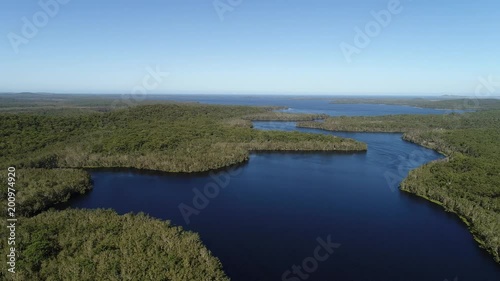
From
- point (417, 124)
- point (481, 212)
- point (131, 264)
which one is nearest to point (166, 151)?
point (131, 264)

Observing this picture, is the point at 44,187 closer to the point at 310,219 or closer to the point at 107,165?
the point at 107,165

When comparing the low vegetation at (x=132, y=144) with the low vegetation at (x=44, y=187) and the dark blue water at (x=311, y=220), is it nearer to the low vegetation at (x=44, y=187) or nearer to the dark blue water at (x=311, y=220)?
the dark blue water at (x=311, y=220)

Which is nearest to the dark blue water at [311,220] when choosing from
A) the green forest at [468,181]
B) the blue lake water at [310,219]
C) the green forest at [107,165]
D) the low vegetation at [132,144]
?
the blue lake water at [310,219]

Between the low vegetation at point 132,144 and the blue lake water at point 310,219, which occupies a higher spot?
the low vegetation at point 132,144

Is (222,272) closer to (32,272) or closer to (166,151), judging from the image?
(32,272)

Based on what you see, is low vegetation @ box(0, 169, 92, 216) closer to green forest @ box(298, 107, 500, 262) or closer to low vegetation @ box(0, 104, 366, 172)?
low vegetation @ box(0, 104, 366, 172)

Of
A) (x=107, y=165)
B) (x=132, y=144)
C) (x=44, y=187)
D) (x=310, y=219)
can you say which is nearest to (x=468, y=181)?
(x=310, y=219)

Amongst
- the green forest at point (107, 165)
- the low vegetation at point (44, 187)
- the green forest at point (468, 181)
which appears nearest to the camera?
the green forest at point (107, 165)
